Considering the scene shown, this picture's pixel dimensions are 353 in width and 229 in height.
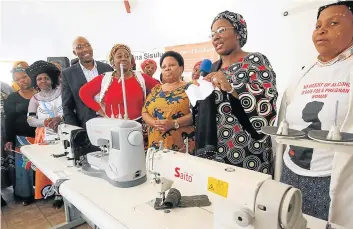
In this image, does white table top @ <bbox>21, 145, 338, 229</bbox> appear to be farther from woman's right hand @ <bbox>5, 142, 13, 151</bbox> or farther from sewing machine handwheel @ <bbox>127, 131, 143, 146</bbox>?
woman's right hand @ <bbox>5, 142, 13, 151</bbox>

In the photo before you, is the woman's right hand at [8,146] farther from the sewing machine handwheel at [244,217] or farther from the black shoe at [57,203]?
the sewing machine handwheel at [244,217]

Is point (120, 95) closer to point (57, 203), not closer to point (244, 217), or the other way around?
point (244, 217)

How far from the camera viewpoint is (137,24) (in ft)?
14.0

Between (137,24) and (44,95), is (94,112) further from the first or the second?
(137,24)

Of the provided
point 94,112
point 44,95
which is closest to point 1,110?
point 44,95

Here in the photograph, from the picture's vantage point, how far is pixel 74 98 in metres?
2.21

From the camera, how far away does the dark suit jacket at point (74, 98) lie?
218 centimetres

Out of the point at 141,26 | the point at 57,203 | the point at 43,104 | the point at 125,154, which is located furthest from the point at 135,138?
A: the point at 141,26

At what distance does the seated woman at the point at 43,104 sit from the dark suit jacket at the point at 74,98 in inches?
8.8

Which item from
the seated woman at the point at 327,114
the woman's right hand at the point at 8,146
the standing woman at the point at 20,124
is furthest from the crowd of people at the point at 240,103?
the woman's right hand at the point at 8,146

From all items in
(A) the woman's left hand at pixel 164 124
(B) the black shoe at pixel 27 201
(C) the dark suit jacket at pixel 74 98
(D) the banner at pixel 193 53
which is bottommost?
(B) the black shoe at pixel 27 201

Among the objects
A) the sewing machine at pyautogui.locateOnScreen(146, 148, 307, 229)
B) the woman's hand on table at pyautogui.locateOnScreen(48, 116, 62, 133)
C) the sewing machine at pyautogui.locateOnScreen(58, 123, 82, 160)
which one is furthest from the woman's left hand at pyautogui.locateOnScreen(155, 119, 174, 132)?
the woman's hand on table at pyautogui.locateOnScreen(48, 116, 62, 133)

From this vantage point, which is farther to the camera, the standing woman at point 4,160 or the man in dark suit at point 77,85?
the standing woman at point 4,160

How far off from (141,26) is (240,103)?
339 centimetres
